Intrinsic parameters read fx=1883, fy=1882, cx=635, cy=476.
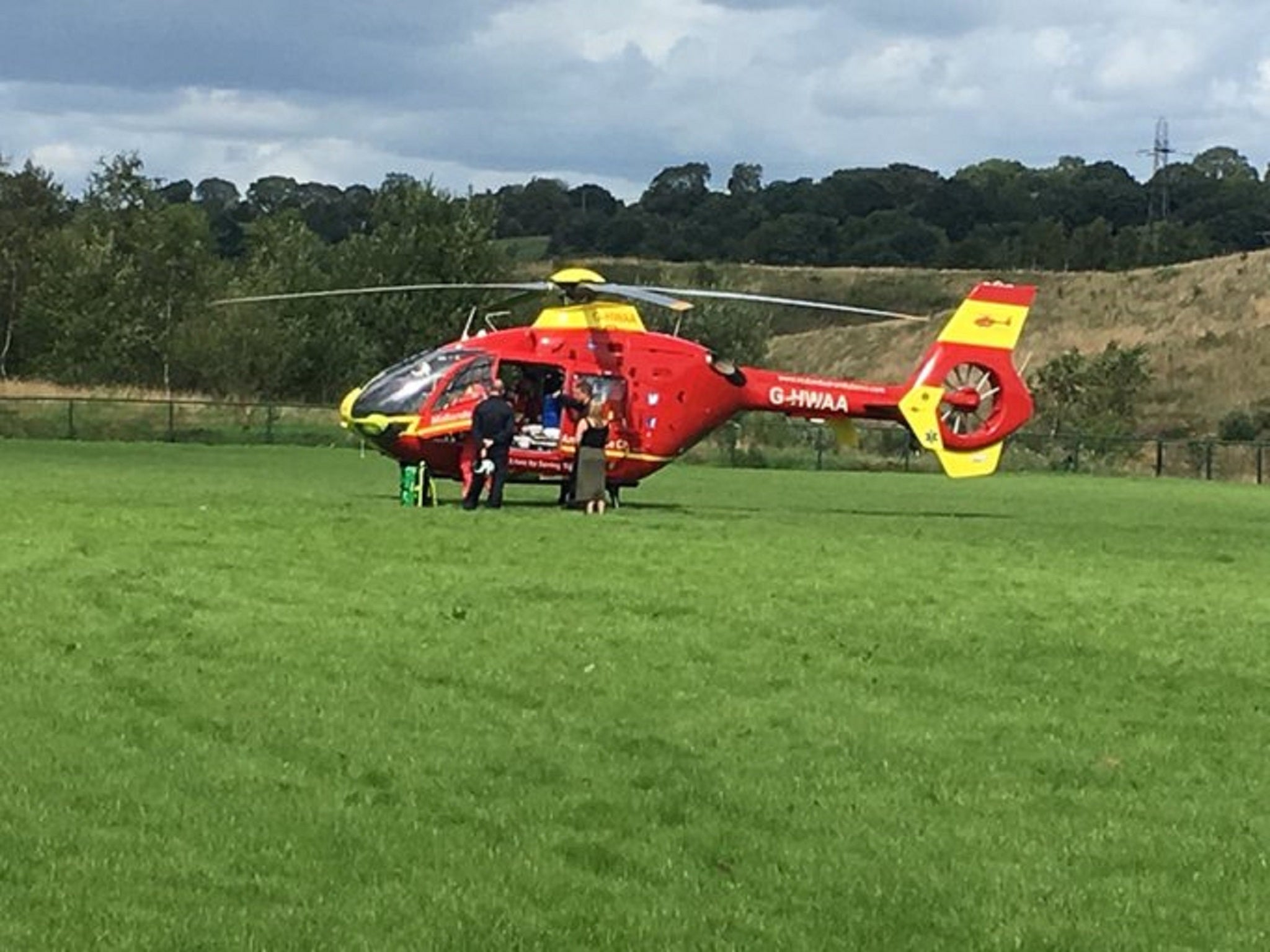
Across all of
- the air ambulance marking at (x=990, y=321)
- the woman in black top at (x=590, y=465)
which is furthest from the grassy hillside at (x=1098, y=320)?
the woman in black top at (x=590, y=465)

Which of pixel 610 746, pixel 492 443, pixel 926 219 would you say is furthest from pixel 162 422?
pixel 926 219

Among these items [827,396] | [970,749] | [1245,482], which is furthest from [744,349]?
[970,749]

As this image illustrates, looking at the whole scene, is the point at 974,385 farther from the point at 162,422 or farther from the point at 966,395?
the point at 162,422

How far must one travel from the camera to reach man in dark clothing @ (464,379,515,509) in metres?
23.3

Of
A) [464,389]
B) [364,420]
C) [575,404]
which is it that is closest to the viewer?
[464,389]

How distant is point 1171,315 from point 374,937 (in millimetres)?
94275

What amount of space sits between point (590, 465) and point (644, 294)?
2.37m

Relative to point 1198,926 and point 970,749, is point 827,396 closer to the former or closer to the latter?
point 970,749

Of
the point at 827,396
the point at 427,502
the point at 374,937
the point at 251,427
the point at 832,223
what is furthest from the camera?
the point at 832,223

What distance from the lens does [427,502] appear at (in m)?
24.3

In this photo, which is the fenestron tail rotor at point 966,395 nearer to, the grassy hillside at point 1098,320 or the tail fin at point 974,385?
the tail fin at point 974,385

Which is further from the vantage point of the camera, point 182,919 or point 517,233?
A: point 517,233

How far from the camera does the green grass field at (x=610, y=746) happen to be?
20.8ft

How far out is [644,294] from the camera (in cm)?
2364
